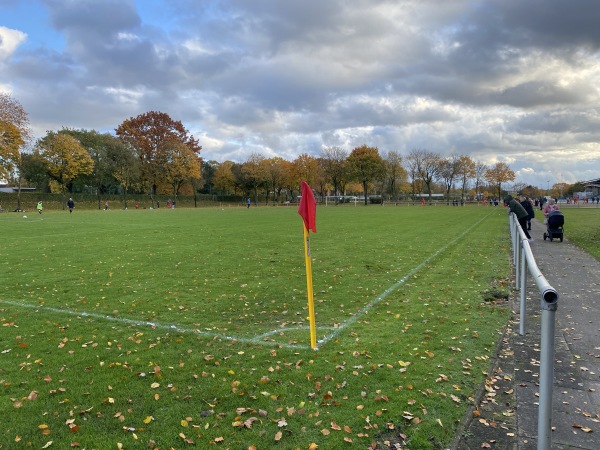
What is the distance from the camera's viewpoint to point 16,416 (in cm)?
371

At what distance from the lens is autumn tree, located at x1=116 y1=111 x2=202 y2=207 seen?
72438 millimetres

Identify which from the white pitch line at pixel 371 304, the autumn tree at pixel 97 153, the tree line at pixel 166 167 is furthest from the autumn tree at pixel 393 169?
the white pitch line at pixel 371 304

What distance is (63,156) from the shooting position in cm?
5934

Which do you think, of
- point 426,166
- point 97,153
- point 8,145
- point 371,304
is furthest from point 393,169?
point 371,304

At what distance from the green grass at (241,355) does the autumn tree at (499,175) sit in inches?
3796

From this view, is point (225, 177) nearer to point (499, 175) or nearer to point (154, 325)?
point (499, 175)

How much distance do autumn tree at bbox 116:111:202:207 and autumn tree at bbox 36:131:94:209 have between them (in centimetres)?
1085

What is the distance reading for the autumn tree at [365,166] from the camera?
8294 cm

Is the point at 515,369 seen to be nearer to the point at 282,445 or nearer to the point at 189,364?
the point at 282,445

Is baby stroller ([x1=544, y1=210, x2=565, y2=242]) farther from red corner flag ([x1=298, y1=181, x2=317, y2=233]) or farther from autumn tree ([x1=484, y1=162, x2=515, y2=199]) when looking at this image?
autumn tree ([x1=484, y1=162, x2=515, y2=199])

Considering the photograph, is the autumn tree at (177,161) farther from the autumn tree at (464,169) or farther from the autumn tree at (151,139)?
the autumn tree at (464,169)

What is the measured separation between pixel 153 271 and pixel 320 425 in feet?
27.6

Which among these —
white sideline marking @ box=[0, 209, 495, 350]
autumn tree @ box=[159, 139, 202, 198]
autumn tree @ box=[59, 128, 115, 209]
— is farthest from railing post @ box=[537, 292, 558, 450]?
autumn tree @ box=[159, 139, 202, 198]

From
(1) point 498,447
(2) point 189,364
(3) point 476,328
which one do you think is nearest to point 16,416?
(2) point 189,364
